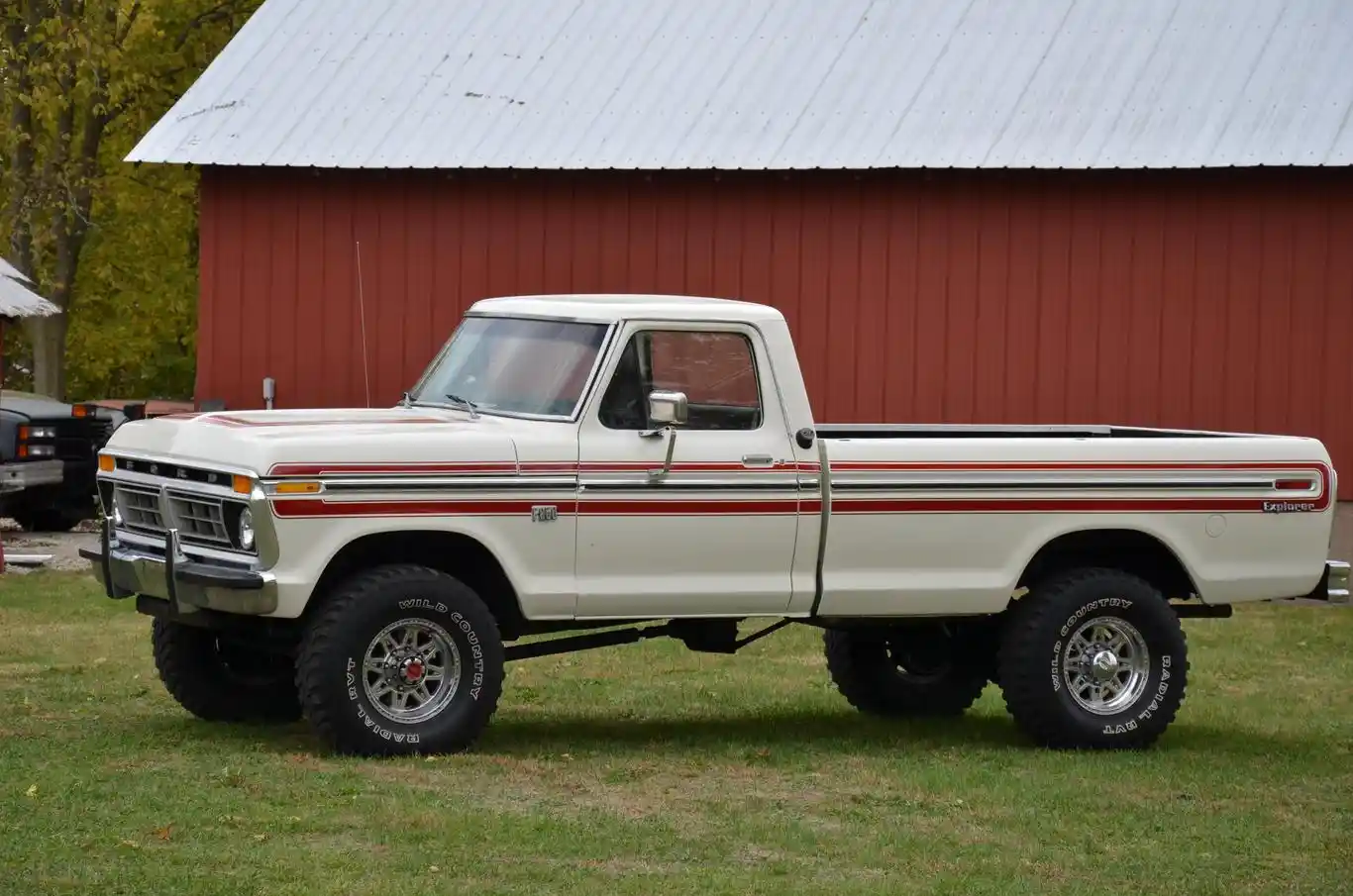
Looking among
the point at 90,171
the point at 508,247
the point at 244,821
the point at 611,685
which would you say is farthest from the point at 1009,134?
the point at 90,171

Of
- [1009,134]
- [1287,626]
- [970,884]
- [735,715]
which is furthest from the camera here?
[1009,134]

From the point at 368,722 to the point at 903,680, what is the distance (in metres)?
3.25

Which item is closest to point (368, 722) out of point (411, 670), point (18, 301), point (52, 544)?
point (411, 670)

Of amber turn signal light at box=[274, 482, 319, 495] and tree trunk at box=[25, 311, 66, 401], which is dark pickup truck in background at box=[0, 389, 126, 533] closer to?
amber turn signal light at box=[274, 482, 319, 495]

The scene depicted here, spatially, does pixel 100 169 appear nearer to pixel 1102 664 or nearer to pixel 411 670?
pixel 411 670

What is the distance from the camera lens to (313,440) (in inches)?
378

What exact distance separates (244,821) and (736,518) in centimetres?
284

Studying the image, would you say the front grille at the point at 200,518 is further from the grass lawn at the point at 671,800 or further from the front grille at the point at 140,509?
the grass lawn at the point at 671,800

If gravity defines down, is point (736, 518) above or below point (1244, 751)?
above

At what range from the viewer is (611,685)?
41.7 ft

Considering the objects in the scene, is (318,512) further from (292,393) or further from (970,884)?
(292,393)

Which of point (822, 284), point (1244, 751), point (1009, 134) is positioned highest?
point (1009, 134)

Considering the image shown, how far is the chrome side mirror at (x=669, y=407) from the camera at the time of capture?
9.81m

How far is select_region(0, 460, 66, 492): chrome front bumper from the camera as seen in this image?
20516 millimetres
